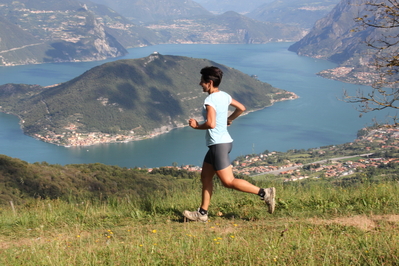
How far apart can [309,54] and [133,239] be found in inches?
6512

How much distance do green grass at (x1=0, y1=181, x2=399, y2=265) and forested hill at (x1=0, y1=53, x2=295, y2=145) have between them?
202 feet

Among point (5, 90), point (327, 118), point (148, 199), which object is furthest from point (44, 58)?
point (148, 199)

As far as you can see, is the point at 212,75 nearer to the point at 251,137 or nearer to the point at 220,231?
the point at 220,231

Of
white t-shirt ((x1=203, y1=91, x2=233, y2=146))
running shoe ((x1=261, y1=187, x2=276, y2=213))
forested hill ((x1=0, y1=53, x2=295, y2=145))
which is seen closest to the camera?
white t-shirt ((x1=203, y1=91, x2=233, y2=146))

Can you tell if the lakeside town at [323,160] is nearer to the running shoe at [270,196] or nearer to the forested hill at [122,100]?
the forested hill at [122,100]

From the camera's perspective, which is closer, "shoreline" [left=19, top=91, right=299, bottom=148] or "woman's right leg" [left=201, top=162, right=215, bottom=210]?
"woman's right leg" [left=201, top=162, right=215, bottom=210]

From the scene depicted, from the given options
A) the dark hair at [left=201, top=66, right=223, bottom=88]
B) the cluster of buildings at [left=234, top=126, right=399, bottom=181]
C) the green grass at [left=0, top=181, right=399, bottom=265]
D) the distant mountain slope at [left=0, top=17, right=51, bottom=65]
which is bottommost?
the green grass at [left=0, top=181, right=399, bottom=265]

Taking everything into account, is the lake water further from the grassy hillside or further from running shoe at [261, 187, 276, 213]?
running shoe at [261, 187, 276, 213]

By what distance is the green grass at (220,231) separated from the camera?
7.10 ft

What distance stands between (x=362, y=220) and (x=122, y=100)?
3272 inches

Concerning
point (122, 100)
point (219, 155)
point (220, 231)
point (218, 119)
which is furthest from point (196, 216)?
point (122, 100)

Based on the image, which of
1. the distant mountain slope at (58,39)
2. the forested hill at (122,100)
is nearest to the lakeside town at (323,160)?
the forested hill at (122,100)

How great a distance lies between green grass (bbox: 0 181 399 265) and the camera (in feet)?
7.10

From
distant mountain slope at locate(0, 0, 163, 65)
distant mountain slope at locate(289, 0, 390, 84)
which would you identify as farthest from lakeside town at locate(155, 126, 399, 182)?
distant mountain slope at locate(0, 0, 163, 65)
